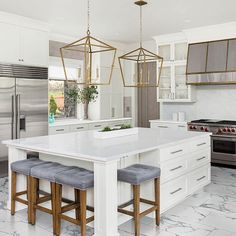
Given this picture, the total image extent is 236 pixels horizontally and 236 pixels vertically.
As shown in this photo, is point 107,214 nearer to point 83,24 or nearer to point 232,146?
point 232,146

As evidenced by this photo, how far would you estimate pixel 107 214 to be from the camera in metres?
2.70

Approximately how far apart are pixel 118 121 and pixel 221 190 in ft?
11.1

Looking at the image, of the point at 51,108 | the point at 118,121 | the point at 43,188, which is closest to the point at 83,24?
the point at 51,108

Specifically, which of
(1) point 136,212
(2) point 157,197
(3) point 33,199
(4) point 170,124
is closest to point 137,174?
(1) point 136,212

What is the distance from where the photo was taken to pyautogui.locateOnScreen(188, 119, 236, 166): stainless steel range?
18.5 feet

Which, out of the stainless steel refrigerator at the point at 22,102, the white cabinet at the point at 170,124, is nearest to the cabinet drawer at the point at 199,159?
the white cabinet at the point at 170,124

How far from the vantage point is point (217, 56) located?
5.93 meters

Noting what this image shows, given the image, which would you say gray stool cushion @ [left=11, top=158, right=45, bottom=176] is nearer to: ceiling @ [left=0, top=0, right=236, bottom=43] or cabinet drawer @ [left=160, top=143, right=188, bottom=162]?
cabinet drawer @ [left=160, top=143, right=188, bottom=162]

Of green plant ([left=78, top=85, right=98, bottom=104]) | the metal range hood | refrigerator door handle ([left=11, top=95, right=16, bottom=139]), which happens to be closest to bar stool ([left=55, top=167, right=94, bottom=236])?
refrigerator door handle ([left=11, top=95, right=16, bottom=139])

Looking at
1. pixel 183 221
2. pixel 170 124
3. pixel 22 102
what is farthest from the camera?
pixel 170 124

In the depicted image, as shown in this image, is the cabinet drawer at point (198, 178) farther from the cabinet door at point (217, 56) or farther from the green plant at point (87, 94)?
the green plant at point (87, 94)

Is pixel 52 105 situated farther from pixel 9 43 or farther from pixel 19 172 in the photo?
→ pixel 19 172

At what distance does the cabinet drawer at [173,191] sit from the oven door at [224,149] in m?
2.13

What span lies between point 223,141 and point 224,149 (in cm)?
15
